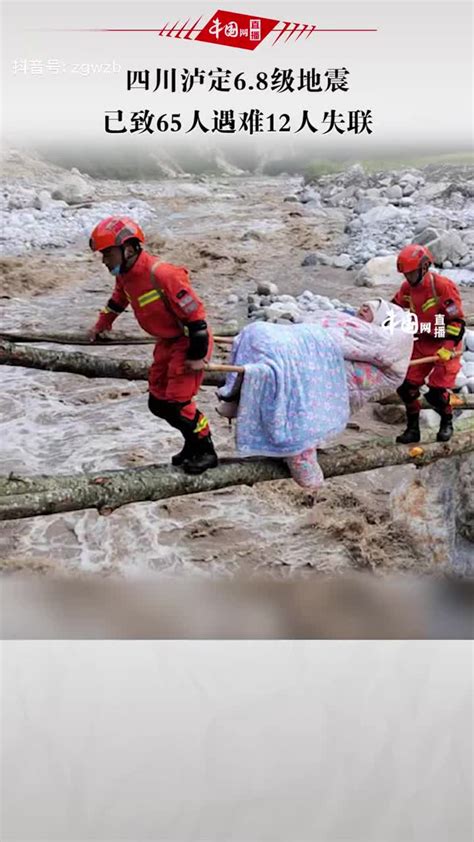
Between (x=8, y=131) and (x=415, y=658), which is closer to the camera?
(x=8, y=131)

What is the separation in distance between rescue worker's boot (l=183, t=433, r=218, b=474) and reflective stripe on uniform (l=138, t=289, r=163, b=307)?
28 cm

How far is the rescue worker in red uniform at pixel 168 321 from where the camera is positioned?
128cm

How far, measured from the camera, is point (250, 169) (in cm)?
182

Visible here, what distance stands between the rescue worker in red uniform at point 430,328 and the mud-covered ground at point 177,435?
0.23 metres

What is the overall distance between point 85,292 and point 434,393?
1074 millimetres

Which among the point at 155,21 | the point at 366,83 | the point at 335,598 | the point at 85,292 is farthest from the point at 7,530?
the point at 366,83

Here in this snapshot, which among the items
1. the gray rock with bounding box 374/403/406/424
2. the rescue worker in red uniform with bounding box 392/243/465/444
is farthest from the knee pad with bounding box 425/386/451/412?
→ the gray rock with bounding box 374/403/406/424

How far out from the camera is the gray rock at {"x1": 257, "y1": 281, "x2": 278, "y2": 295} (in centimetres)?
233

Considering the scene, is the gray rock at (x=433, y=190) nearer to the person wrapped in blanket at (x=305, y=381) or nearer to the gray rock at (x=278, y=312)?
the gray rock at (x=278, y=312)

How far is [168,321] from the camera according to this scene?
52.3 inches

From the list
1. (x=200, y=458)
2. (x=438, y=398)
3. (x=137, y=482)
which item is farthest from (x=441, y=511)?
(x=137, y=482)

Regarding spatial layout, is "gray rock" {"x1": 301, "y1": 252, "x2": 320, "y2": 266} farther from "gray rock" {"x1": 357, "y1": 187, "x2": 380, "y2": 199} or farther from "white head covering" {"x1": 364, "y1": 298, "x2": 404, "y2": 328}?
"white head covering" {"x1": 364, "y1": 298, "x2": 404, "y2": 328}

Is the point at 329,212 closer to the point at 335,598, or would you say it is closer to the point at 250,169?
the point at 250,169

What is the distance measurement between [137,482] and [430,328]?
716 millimetres
